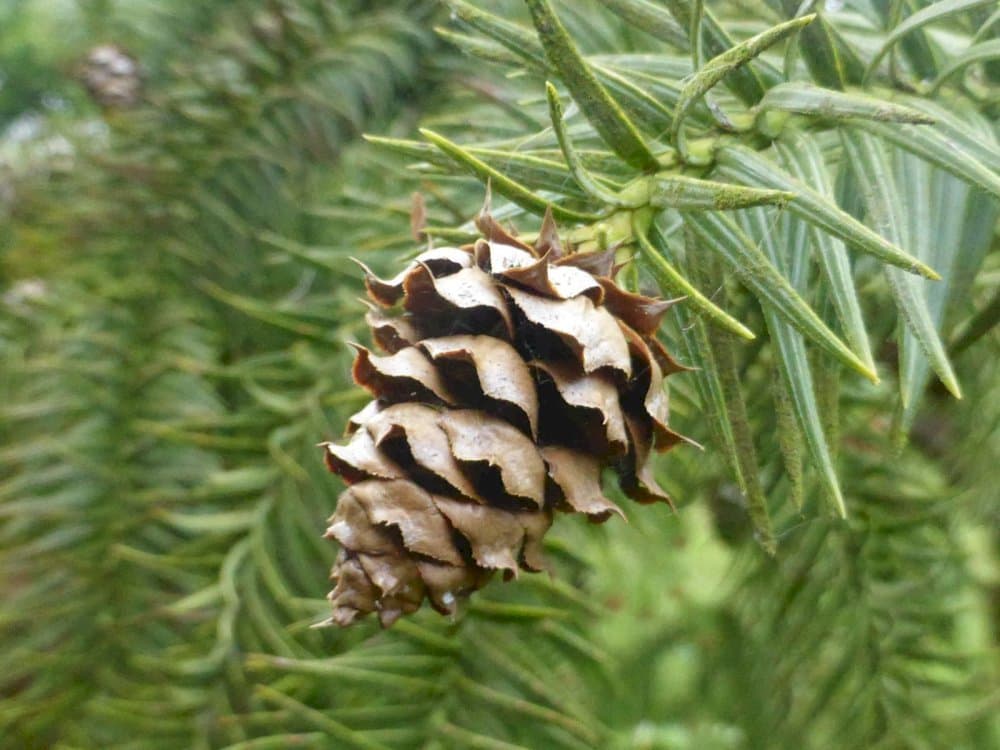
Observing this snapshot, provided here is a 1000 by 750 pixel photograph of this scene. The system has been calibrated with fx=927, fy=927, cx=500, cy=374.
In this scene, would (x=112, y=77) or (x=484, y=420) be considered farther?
(x=112, y=77)

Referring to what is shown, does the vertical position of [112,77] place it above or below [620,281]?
below

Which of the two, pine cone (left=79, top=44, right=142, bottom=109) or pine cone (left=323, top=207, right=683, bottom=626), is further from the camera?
pine cone (left=79, top=44, right=142, bottom=109)

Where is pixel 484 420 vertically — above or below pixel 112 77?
above

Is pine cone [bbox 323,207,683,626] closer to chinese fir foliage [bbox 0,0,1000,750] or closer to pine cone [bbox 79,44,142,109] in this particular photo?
chinese fir foliage [bbox 0,0,1000,750]

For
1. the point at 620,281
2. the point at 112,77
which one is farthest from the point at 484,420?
the point at 112,77

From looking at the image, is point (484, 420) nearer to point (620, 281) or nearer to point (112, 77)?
point (620, 281)

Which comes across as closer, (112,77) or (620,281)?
(620,281)

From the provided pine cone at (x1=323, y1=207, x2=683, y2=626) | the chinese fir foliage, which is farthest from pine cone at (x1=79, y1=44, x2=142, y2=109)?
pine cone at (x1=323, y1=207, x2=683, y2=626)
